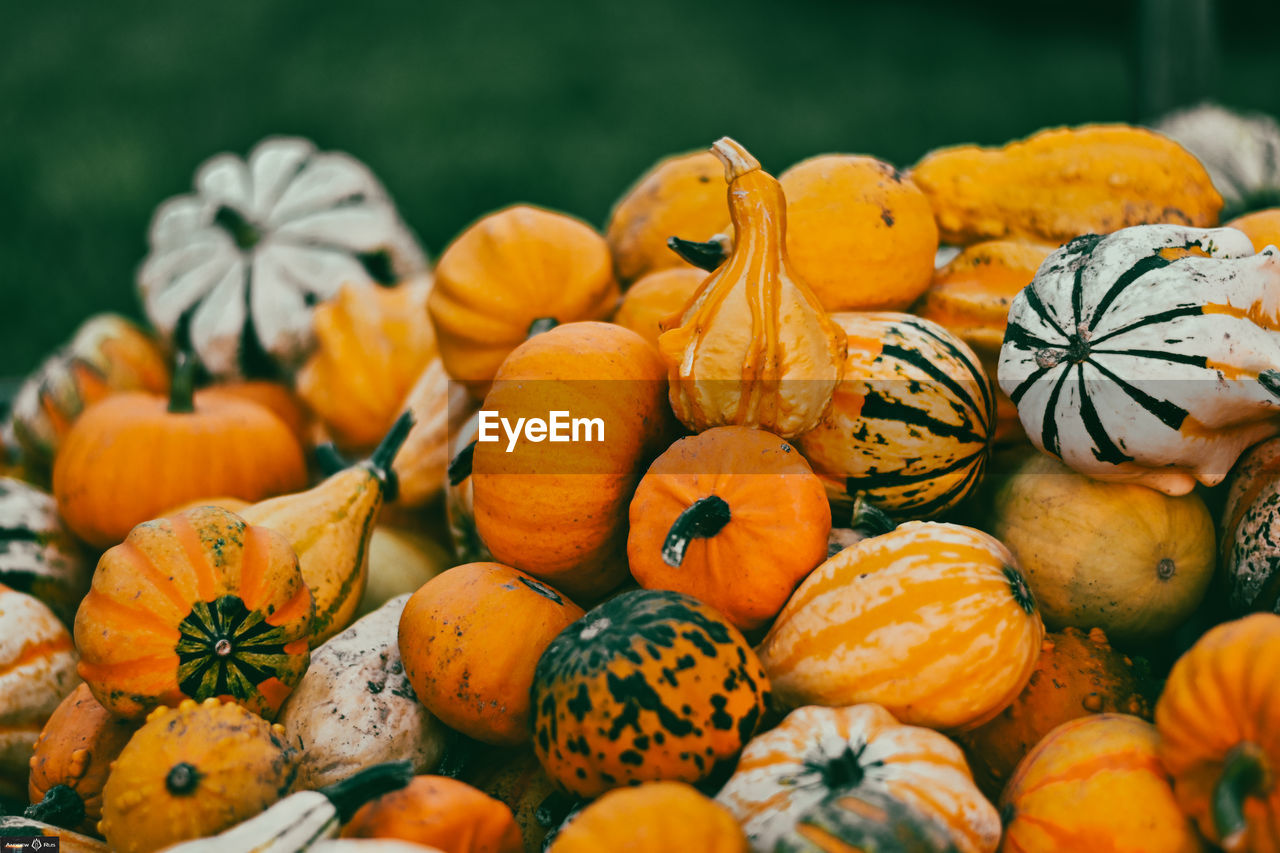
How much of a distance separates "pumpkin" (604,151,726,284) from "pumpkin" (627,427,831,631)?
99 cm

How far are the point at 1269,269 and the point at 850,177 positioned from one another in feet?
2.98

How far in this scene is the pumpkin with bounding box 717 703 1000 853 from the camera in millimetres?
1404

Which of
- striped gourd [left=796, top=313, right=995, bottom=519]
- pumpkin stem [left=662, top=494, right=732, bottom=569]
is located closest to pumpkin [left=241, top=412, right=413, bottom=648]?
pumpkin stem [left=662, top=494, right=732, bottom=569]

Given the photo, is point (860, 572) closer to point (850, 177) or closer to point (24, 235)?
point (850, 177)

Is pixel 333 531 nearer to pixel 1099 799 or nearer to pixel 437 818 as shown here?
pixel 437 818

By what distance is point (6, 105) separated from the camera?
6.64 metres

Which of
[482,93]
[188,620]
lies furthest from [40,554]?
[482,93]

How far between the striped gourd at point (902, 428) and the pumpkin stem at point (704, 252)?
0.33 meters

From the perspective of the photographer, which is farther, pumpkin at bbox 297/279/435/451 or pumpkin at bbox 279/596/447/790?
pumpkin at bbox 297/279/435/451

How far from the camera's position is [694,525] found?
171cm

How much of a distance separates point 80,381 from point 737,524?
2.74 metres

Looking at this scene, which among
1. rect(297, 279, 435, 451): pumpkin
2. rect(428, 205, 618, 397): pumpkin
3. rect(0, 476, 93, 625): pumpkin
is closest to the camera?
rect(428, 205, 618, 397): pumpkin

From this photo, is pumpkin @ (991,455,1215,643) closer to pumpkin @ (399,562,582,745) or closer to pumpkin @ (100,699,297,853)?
pumpkin @ (399,562,582,745)

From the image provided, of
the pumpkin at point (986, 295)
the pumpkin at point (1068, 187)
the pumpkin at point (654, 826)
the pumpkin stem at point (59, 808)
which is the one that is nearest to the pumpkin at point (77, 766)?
the pumpkin stem at point (59, 808)
